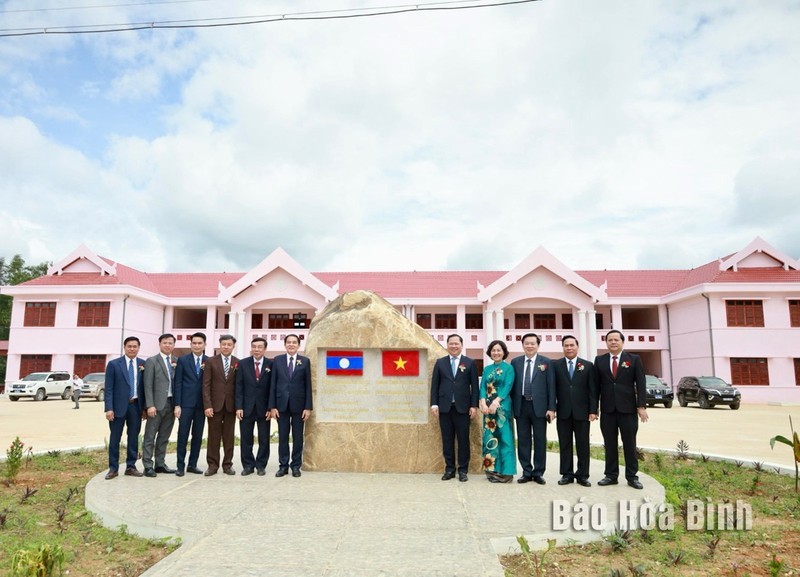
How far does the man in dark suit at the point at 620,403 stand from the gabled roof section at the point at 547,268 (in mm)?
21396

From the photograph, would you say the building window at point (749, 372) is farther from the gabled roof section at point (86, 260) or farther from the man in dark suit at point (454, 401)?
the gabled roof section at point (86, 260)

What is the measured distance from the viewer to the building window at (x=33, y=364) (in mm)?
28172

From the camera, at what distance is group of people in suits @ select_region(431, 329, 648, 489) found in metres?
6.32

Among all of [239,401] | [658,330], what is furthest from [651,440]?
[658,330]

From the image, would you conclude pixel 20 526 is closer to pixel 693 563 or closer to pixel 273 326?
pixel 693 563

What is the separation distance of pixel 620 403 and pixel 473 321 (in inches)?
1000

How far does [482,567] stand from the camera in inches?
145

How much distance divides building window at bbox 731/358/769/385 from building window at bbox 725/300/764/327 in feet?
5.45

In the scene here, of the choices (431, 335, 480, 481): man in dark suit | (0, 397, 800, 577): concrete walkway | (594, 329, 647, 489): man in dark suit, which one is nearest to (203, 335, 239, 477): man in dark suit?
(0, 397, 800, 577): concrete walkway

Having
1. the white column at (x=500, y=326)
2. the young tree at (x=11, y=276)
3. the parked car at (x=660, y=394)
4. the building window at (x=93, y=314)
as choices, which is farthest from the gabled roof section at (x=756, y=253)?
the young tree at (x=11, y=276)

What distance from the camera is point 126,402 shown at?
6820 mm

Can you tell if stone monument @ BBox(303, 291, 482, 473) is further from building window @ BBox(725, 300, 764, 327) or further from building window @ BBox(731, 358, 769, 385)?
building window @ BBox(725, 300, 764, 327)

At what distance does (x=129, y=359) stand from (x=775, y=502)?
Result: 750 centimetres

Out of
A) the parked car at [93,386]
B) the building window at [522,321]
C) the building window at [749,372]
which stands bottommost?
the parked car at [93,386]
